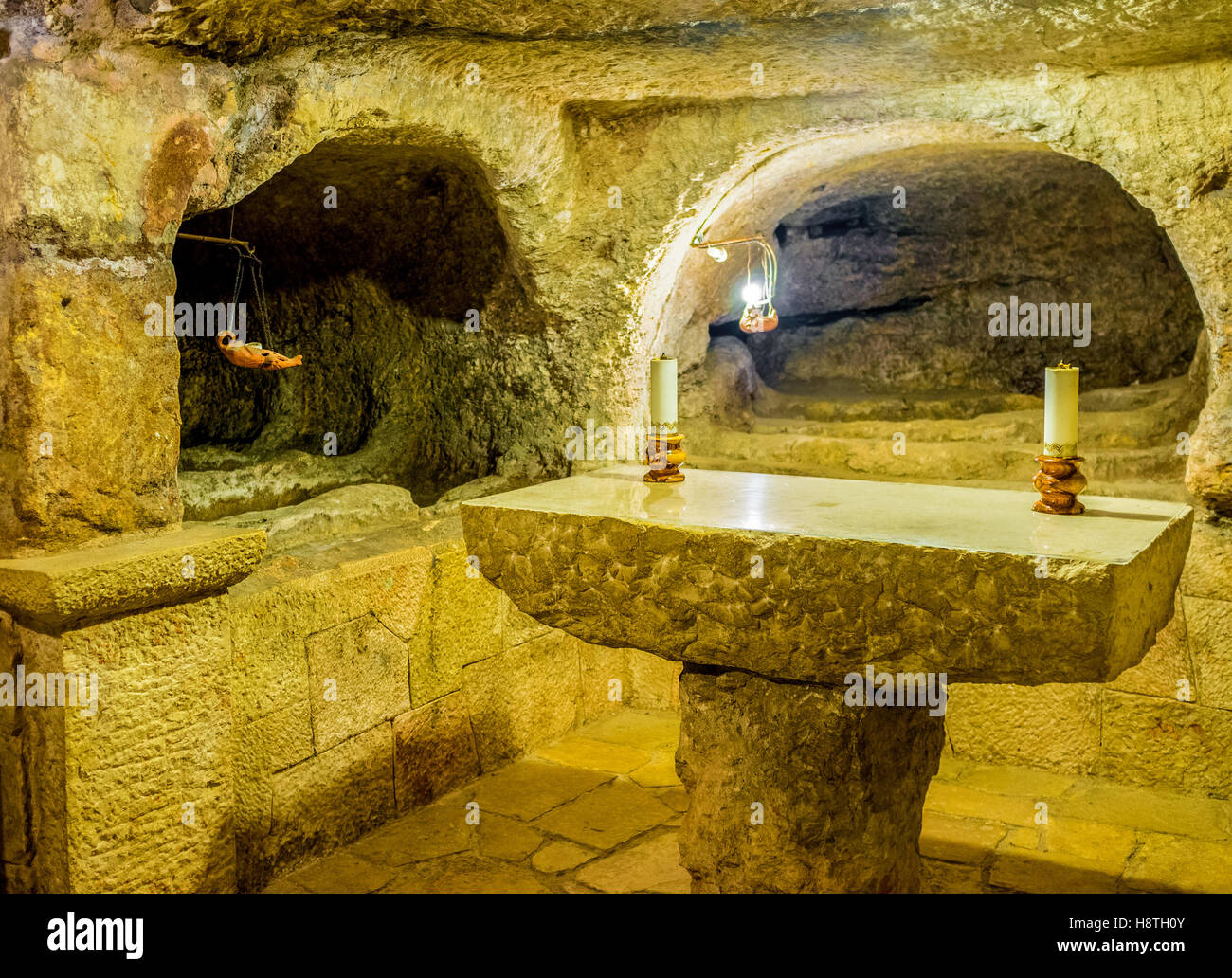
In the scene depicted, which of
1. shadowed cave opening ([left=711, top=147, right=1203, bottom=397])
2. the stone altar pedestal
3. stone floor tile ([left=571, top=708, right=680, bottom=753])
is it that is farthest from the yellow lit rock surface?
shadowed cave opening ([left=711, top=147, right=1203, bottom=397])

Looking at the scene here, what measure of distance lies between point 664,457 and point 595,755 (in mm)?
1842

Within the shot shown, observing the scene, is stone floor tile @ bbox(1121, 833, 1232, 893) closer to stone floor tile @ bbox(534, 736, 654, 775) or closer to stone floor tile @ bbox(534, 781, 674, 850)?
stone floor tile @ bbox(534, 781, 674, 850)

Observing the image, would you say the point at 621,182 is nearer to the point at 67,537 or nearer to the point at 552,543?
the point at 552,543

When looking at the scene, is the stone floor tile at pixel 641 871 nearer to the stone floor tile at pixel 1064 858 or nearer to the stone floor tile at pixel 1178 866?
the stone floor tile at pixel 1064 858

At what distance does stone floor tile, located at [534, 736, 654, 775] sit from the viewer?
4.57 metres

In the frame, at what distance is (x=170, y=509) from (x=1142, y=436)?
3.92 m

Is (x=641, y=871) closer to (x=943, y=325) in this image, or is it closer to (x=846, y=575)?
(x=846, y=575)

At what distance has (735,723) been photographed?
2791 millimetres

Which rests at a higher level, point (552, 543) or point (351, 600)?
point (552, 543)

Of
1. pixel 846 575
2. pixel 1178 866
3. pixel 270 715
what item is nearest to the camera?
pixel 846 575

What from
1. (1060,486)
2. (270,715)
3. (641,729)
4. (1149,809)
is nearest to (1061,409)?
(1060,486)

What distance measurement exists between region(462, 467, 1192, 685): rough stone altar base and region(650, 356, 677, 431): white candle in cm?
35

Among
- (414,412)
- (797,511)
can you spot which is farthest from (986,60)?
(414,412)

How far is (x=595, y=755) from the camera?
469cm
